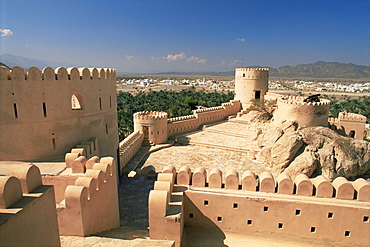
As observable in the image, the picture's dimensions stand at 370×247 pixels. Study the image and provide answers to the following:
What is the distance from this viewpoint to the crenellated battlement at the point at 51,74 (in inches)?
283

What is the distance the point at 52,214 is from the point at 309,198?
17.8ft

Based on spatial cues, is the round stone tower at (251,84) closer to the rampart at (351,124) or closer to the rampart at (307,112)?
the rampart at (351,124)

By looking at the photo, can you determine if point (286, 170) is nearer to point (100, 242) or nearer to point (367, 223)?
point (367, 223)

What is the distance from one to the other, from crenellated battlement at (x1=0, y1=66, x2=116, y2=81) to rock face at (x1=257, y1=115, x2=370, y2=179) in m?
10.7

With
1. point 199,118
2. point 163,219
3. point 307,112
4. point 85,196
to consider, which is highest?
point 307,112

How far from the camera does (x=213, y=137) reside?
2142 cm

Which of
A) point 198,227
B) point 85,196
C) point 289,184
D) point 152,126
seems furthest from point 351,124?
point 85,196

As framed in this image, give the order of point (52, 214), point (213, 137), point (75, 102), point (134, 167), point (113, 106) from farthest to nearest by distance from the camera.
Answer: point (213, 137)
point (134, 167)
point (75, 102)
point (113, 106)
point (52, 214)

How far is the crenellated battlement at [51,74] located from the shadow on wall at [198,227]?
5538 millimetres

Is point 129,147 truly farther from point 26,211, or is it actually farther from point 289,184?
point 26,211

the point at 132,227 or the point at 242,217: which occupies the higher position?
the point at 242,217

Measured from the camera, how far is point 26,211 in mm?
3422

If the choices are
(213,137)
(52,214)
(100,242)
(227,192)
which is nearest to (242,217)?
(227,192)

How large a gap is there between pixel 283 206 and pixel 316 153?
9.21 metres
